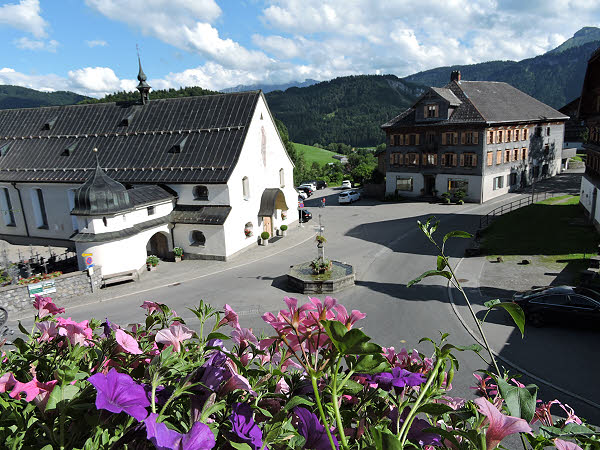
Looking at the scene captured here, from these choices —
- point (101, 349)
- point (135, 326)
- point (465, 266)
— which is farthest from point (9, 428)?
point (465, 266)

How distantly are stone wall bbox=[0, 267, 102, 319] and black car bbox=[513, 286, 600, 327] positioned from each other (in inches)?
856

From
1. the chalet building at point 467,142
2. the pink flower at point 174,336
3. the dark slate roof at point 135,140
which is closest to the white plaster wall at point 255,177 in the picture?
the dark slate roof at point 135,140

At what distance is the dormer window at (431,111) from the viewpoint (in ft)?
147

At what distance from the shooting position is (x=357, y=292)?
71.0 feet

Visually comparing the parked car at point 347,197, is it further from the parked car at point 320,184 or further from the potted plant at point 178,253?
the potted plant at point 178,253

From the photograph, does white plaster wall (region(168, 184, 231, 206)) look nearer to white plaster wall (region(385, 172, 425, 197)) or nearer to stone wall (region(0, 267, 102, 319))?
stone wall (region(0, 267, 102, 319))

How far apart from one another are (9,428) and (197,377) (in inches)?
35.0

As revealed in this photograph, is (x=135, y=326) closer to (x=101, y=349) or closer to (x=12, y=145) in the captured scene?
(x=101, y=349)

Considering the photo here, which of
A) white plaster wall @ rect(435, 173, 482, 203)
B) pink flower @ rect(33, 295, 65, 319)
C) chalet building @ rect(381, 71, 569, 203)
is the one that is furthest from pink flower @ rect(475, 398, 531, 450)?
white plaster wall @ rect(435, 173, 482, 203)

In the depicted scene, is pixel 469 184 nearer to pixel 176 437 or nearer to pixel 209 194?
pixel 209 194

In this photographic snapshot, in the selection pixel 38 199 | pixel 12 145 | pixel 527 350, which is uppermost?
pixel 12 145

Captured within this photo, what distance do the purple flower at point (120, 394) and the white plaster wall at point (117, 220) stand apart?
25.2 meters

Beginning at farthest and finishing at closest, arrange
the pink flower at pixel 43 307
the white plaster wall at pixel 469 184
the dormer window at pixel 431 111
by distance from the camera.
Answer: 1. the dormer window at pixel 431 111
2. the white plaster wall at pixel 469 184
3. the pink flower at pixel 43 307

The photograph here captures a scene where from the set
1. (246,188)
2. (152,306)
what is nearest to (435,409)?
(152,306)
